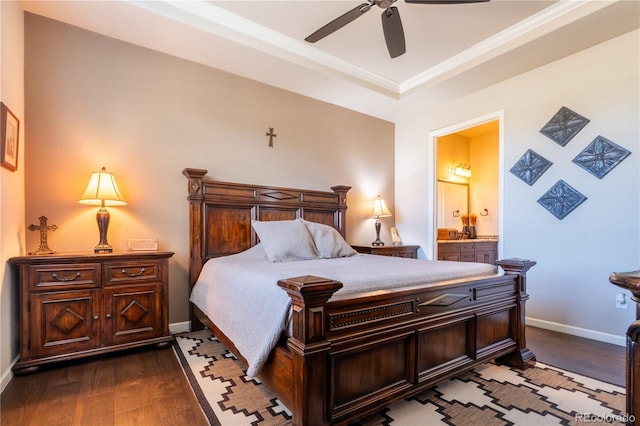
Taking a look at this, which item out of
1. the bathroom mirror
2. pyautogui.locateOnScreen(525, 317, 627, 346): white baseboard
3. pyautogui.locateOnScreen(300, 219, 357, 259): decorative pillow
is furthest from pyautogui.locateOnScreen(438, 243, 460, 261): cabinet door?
pyautogui.locateOnScreen(300, 219, 357, 259): decorative pillow

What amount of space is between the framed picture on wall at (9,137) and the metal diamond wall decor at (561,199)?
4609mm

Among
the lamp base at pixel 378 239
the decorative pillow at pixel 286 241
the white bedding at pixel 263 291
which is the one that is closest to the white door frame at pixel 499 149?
the lamp base at pixel 378 239

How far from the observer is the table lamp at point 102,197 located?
258 centimetres

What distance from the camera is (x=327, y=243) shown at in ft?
10.5

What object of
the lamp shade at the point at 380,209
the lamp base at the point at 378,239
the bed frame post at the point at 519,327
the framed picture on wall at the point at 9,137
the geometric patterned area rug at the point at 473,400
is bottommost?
the geometric patterned area rug at the point at 473,400

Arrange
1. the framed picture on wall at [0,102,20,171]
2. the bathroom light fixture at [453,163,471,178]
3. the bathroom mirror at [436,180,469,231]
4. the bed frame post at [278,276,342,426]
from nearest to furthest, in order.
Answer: the bed frame post at [278,276,342,426], the framed picture on wall at [0,102,20,171], the bathroom mirror at [436,180,469,231], the bathroom light fixture at [453,163,471,178]

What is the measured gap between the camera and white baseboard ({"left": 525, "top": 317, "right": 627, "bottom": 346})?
2842 millimetres

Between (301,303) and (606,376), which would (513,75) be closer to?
(606,376)

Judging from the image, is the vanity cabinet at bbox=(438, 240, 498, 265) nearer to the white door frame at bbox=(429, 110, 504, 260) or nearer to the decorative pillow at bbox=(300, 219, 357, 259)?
the white door frame at bbox=(429, 110, 504, 260)

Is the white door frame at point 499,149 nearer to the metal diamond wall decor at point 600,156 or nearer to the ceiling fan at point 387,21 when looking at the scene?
the metal diamond wall decor at point 600,156

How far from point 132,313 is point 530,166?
413 cm

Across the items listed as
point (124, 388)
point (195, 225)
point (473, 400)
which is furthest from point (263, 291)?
point (195, 225)

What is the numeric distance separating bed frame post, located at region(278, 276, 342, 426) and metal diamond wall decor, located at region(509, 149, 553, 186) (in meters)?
3.10

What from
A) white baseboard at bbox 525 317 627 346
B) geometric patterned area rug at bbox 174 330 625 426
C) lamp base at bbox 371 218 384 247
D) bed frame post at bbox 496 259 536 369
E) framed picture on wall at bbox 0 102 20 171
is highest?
framed picture on wall at bbox 0 102 20 171
